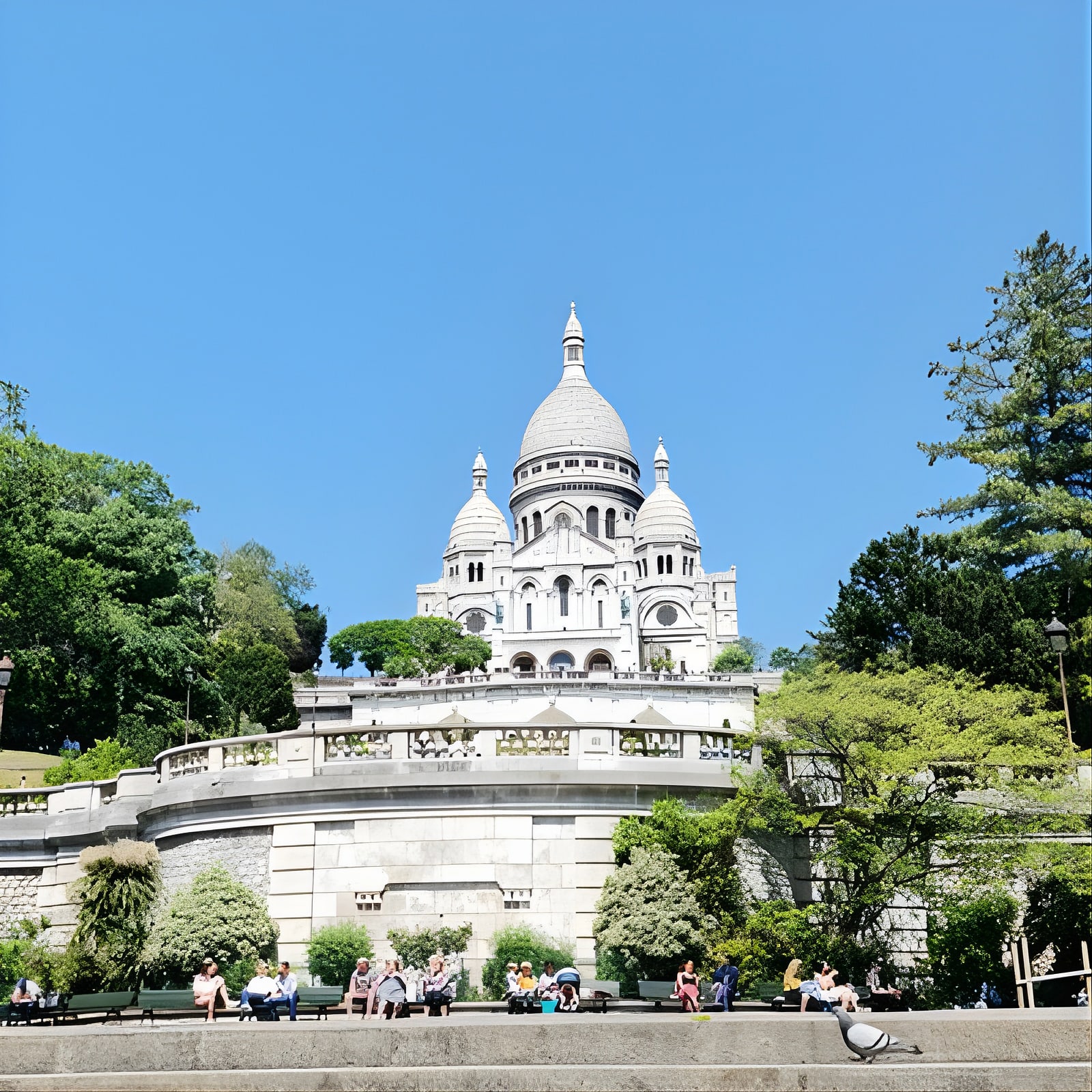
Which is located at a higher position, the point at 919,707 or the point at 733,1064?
the point at 919,707

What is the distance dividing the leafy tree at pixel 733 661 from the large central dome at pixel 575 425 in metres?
30.1

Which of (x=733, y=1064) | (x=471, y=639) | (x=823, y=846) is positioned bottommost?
(x=733, y=1064)

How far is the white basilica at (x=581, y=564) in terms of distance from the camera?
128 m

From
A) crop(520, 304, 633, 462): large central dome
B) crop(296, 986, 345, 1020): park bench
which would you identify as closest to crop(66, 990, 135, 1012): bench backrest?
crop(296, 986, 345, 1020): park bench

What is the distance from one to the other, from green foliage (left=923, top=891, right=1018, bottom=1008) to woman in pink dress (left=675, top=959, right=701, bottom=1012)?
248 inches

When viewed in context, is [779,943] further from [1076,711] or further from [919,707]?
[1076,711]

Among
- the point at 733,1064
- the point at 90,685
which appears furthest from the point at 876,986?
the point at 90,685

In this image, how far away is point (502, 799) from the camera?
957 inches

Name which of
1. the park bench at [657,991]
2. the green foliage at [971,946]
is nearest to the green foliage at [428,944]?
the park bench at [657,991]

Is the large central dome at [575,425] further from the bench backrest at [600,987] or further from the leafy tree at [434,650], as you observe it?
the bench backrest at [600,987]

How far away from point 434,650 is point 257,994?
88.6m

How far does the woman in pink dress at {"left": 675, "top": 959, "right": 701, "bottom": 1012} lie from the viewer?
19.8 metres

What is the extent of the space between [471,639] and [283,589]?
2234 centimetres

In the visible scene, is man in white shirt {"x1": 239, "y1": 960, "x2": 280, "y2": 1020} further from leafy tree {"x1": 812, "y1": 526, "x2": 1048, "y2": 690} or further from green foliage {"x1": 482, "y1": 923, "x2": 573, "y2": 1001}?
leafy tree {"x1": 812, "y1": 526, "x2": 1048, "y2": 690}
